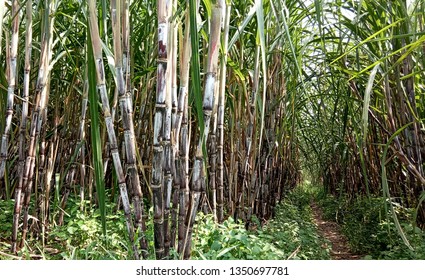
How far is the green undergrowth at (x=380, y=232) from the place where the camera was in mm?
1561

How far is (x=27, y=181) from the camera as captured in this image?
138 cm

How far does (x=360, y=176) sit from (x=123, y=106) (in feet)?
8.57

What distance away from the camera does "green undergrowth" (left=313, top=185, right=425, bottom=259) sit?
1561 mm

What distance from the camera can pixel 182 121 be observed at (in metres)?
1.12

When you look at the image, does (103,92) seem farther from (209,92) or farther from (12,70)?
(12,70)

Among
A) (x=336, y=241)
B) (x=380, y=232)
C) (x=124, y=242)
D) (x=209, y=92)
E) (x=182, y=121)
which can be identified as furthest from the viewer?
(x=336, y=241)

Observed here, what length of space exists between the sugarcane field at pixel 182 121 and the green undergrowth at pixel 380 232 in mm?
10

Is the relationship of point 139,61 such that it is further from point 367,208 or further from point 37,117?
point 367,208

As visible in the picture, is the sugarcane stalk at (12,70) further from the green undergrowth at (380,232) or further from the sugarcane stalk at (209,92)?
the green undergrowth at (380,232)

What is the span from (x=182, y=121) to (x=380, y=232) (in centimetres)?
132

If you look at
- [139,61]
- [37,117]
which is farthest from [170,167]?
[139,61]

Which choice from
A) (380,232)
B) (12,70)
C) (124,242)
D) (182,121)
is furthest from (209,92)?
(380,232)

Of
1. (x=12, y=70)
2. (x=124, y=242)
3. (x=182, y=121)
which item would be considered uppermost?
(x=12, y=70)

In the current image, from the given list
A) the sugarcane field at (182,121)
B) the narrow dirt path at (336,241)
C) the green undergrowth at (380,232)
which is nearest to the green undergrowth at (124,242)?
the sugarcane field at (182,121)
